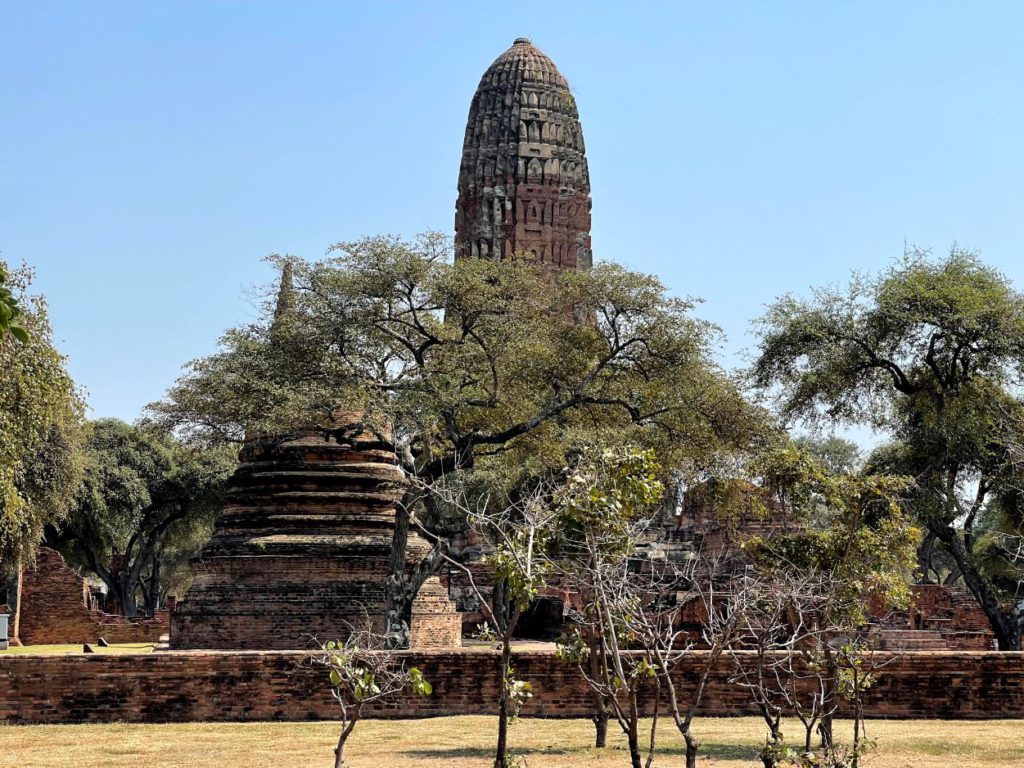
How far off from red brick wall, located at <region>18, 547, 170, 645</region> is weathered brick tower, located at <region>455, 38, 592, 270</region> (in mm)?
13185

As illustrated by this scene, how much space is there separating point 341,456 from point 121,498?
21.7 metres

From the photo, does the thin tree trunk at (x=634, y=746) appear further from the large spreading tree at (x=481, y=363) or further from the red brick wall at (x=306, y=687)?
the large spreading tree at (x=481, y=363)

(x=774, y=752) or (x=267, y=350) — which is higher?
(x=267, y=350)

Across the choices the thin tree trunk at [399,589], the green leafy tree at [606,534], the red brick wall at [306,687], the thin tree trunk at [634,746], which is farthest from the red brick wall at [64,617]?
the thin tree trunk at [634,746]

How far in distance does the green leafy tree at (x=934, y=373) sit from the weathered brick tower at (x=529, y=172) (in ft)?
55.0

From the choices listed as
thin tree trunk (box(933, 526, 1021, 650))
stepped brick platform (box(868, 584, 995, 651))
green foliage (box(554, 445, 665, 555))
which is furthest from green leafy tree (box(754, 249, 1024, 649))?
green foliage (box(554, 445, 665, 555))

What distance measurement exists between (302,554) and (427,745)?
1066 centimetres

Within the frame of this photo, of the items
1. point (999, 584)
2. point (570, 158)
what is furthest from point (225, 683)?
point (999, 584)

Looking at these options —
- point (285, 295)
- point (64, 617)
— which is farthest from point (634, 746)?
point (64, 617)

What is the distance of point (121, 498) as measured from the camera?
44.6m

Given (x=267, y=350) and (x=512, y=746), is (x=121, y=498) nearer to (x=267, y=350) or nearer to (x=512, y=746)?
(x=267, y=350)

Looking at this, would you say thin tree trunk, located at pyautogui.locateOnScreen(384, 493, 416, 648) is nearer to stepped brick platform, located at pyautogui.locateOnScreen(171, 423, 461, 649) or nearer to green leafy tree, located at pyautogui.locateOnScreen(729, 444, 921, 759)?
stepped brick platform, located at pyautogui.locateOnScreen(171, 423, 461, 649)

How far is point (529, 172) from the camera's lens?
4088 centimetres

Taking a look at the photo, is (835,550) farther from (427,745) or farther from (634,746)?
(634,746)
